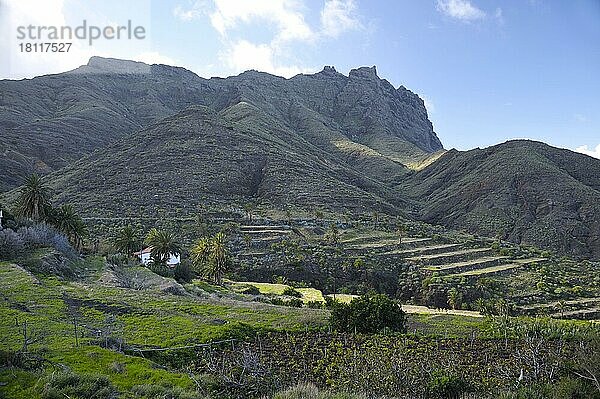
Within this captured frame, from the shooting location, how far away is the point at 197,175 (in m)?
85.4

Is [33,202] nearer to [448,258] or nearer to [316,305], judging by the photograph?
[316,305]

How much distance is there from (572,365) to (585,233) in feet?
250

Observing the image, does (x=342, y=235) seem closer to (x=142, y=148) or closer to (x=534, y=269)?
(x=534, y=269)

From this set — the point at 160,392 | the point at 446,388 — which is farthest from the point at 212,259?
the point at 160,392

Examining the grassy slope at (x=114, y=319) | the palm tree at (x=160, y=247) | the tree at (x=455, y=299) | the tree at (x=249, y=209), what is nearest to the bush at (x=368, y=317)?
the grassy slope at (x=114, y=319)

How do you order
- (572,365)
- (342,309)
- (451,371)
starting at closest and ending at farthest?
(572,365)
(451,371)
(342,309)

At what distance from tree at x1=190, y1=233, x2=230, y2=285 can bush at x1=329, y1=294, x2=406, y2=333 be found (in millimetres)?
22732

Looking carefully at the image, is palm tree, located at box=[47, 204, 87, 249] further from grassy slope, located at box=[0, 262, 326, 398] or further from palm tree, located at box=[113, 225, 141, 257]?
grassy slope, located at box=[0, 262, 326, 398]

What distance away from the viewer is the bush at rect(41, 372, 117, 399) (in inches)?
372

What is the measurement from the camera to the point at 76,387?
9.86m

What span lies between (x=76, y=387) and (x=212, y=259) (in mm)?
33434

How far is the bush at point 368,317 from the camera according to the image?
21.0m

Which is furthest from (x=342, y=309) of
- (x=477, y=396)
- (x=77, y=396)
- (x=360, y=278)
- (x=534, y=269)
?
(x=534, y=269)

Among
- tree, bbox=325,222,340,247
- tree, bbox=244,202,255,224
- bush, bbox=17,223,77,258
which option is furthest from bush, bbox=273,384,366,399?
tree, bbox=244,202,255,224
